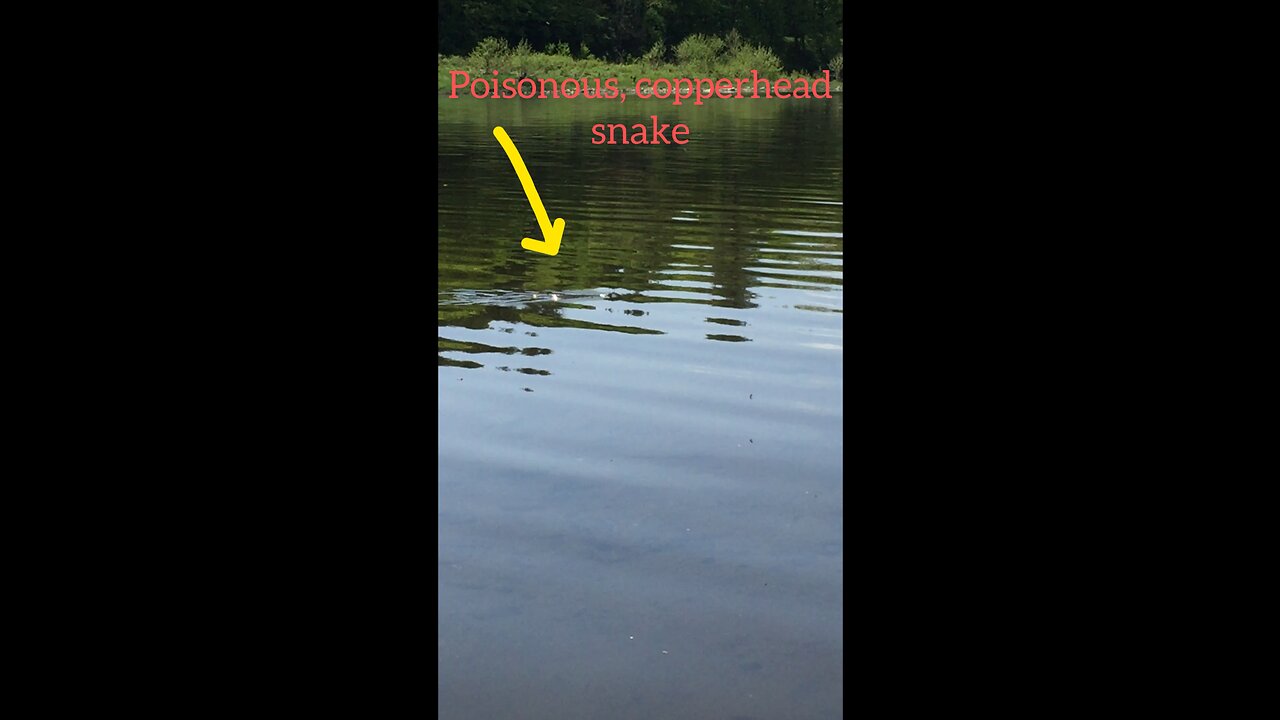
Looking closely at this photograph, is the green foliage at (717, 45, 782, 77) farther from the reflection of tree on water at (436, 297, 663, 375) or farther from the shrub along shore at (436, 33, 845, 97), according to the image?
the reflection of tree on water at (436, 297, 663, 375)

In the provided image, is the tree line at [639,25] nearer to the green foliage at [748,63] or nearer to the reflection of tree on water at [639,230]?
the green foliage at [748,63]

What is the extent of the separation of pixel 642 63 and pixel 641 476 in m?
61.7

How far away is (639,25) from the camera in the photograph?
68.4m

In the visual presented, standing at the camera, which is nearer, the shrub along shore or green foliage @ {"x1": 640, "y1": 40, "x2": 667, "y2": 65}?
the shrub along shore

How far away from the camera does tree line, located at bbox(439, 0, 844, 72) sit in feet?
217

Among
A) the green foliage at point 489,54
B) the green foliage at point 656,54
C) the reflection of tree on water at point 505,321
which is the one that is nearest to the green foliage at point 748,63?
the green foliage at point 656,54

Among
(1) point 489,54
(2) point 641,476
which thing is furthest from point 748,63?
(2) point 641,476

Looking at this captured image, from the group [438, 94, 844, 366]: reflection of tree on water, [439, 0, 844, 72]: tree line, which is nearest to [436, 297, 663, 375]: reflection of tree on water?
[438, 94, 844, 366]: reflection of tree on water

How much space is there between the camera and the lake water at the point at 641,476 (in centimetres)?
379

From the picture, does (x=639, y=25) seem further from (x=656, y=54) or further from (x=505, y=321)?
(x=505, y=321)

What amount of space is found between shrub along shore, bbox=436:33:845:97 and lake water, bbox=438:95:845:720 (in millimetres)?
49452
